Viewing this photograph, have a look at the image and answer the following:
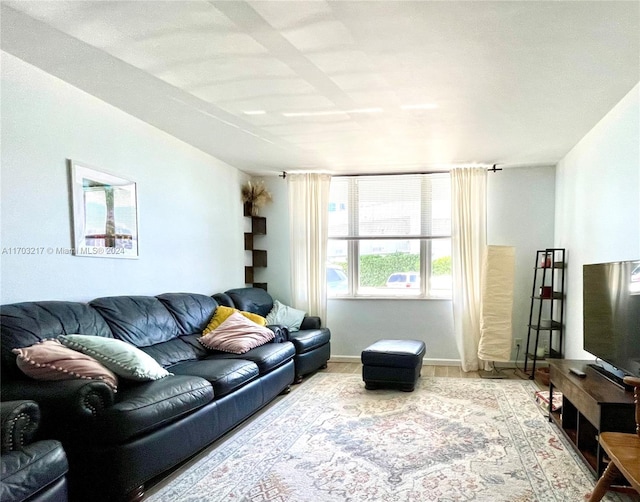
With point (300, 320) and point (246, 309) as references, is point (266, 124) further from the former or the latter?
point (300, 320)

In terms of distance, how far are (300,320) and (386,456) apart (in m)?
2.51

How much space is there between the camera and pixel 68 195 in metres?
2.85

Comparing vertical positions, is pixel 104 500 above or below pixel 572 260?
below

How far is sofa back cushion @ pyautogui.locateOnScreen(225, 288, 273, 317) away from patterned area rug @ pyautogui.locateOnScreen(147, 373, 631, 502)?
1.19 meters

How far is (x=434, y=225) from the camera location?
545cm

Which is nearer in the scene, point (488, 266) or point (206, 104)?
point (206, 104)

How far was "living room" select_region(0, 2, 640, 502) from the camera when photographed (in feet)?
8.14

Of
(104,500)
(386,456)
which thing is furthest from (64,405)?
(386,456)

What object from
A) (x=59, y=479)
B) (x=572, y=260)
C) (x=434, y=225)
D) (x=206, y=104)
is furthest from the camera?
(x=434, y=225)

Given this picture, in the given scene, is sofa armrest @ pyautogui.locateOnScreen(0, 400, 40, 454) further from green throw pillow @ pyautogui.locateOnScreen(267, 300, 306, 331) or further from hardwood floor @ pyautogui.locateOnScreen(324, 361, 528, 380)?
hardwood floor @ pyautogui.locateOnScreen(324, 361, 528, 380)

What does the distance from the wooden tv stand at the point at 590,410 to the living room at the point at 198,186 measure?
2.97ft

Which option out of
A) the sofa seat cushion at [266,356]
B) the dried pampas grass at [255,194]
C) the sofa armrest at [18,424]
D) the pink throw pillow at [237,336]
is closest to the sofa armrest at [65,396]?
the sofa armrest at [18,424]

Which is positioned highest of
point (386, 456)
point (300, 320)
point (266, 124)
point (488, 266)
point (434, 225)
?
point (266, 124)

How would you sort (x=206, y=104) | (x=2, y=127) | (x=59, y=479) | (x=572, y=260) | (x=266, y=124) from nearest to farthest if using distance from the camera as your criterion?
(x=59, y=479) → (x=2, y=127) → (x=206, y=104) → (x=266, y=124) → (x=572, y=260)
